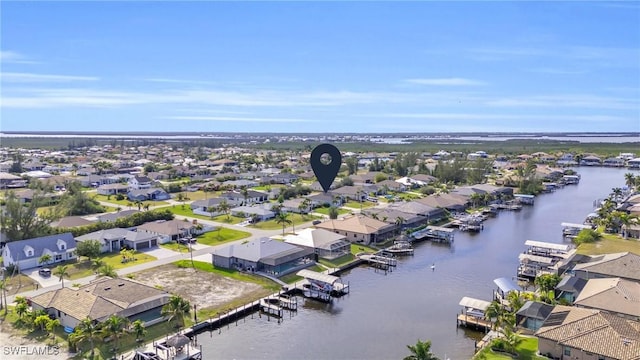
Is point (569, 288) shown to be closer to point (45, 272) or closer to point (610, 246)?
point (610, 246)

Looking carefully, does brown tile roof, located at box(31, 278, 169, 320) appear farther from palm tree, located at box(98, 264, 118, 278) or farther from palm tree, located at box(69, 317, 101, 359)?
palm tree, located at box(98, 264, 118, 278)

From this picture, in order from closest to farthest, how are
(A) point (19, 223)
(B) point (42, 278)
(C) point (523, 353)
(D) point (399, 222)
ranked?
(C) point (523, 353)
(B) point (42, 278)
(A) point (19, 223)
(D) point (399, 222)

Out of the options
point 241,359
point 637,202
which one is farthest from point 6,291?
point 637,202

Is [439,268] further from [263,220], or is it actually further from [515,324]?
[263,220]

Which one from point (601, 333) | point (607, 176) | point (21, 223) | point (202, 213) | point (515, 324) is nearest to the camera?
point (601, 333)

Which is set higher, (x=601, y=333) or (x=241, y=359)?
(x=601, y=333)

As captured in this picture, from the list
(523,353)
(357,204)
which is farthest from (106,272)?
(357,204)
